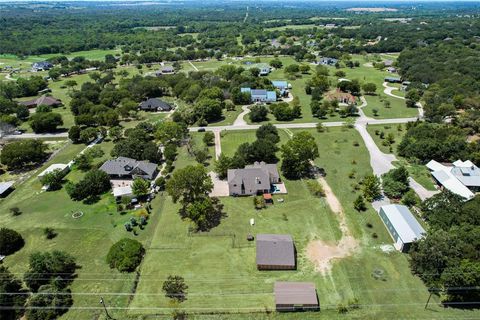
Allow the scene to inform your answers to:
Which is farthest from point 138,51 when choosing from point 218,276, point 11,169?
point 218,276

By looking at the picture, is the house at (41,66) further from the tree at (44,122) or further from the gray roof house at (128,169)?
the gray roof house at (128,169)

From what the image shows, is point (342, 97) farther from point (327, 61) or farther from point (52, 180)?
point (52, 180)

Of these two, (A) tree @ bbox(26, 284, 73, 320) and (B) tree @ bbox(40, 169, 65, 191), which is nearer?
(A) tree @ bbox(26, 284, 73, 320)

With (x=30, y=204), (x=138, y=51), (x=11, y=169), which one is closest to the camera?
(x=30, y=204)

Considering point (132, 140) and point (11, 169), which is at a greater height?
point (132, 140)

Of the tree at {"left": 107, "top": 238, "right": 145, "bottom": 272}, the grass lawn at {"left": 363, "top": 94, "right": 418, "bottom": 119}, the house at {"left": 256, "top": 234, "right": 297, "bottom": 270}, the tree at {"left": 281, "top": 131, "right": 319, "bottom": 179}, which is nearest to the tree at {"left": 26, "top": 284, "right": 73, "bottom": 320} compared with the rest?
the tree at {"left": 107, "top": 238, "right": 145, "bottom": 272}

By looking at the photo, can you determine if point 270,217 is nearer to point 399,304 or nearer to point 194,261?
point 194,261

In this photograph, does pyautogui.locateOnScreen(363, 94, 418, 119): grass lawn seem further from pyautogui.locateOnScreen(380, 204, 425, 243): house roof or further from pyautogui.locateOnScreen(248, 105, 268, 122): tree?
pyautogui.locateOnScreen(380, 204, 425, 243): house roof
